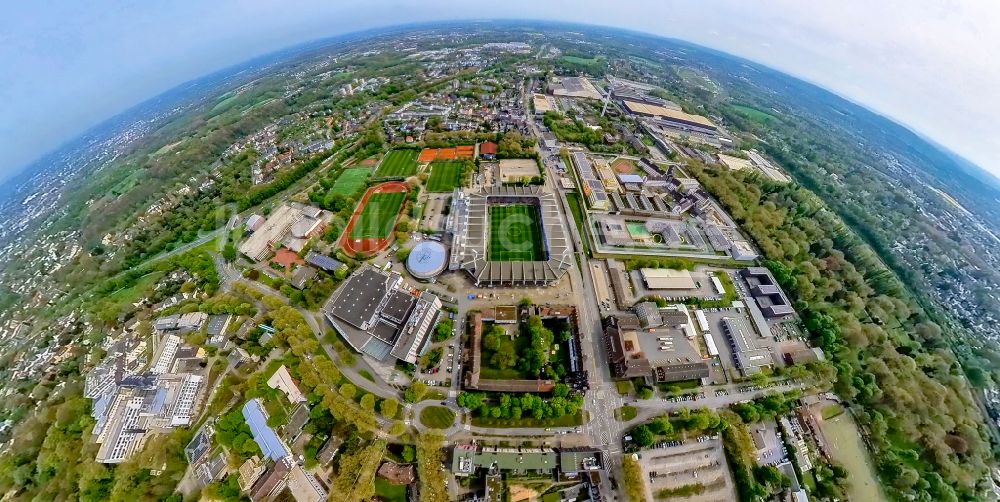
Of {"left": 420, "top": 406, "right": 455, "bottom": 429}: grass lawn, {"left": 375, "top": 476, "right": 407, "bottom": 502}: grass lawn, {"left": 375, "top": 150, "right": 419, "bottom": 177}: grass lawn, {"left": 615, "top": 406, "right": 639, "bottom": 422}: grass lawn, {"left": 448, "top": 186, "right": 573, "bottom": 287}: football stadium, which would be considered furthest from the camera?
{"left": 375, "top": 150, "right": 419, "bottom": 177}: grass lawn

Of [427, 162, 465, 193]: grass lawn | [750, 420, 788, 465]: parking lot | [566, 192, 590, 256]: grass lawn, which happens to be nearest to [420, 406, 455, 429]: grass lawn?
[566, 192, 590, 256]: grass lawn

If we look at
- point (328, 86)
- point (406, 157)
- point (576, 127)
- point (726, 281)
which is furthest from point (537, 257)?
point (328, 86)

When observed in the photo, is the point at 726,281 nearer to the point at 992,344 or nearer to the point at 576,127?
the point at 992,344

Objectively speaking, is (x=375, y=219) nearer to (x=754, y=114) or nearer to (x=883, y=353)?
(x=883, y=353)

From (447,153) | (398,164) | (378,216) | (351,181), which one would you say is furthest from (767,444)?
(351,181)

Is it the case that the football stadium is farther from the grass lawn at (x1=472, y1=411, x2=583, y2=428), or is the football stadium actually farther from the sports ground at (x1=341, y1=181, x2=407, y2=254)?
the grass lawn at (x1=472, y1=411, x2=583, y2=428)

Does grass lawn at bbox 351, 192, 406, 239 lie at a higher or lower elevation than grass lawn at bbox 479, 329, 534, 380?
higher
